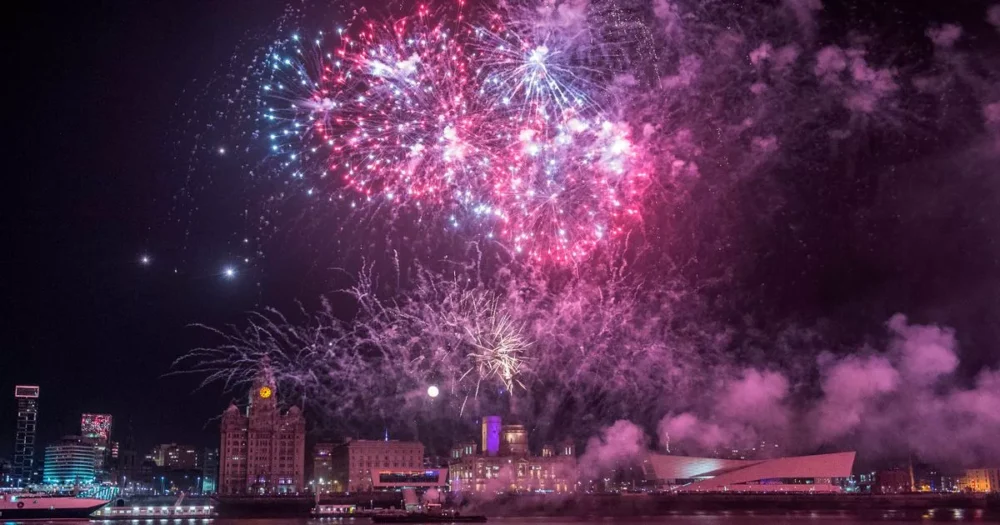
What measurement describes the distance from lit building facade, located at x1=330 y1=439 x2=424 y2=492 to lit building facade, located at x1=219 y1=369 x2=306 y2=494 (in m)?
7.71

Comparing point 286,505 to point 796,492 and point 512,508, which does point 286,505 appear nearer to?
point 512,508

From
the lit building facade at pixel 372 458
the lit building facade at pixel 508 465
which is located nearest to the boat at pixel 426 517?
the lit building facade at pixel 508 465

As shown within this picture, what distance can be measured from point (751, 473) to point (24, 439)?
136 meters

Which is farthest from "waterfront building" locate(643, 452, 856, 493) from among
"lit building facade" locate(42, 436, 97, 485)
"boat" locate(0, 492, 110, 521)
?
"lit building facade" locate(42, 436, 97, 485)

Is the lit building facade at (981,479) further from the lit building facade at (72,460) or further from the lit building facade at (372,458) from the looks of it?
the lit building facade at (72,460)

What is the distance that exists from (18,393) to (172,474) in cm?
3133

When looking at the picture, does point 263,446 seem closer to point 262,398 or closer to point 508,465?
point 262,398

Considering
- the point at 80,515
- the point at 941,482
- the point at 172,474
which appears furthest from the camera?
the point at 172,474

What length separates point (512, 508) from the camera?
7844 centimetres

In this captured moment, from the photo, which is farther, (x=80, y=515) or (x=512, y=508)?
(x=80, y=515)

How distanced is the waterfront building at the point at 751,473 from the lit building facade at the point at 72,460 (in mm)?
122359

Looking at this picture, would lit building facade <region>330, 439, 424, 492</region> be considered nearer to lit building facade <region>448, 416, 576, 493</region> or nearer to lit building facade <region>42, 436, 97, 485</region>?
lit building facade <region>448, 416, 576, 493</region>

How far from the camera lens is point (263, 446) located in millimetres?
120562

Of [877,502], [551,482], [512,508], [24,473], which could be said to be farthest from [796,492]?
[24,473]
